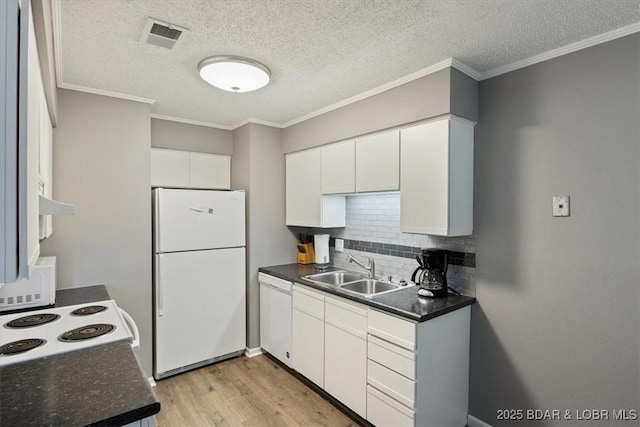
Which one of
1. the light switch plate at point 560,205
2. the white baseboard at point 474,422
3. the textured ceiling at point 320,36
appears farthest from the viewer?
the white baseboard at point 474,422

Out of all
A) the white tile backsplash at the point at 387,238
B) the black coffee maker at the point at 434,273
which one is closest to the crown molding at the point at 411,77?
the white tile backsplash at the point at 387,238

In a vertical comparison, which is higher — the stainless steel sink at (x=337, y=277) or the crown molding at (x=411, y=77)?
the crown molding at (x=411, y=77)

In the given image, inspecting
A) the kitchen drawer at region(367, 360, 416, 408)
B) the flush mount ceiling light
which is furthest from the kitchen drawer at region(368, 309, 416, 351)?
the flush mount ceiling light

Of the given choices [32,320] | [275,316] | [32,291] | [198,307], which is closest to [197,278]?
[198,307]

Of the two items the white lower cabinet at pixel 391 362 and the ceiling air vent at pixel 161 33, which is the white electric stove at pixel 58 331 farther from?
the ceiling air vent at pixel 161 33

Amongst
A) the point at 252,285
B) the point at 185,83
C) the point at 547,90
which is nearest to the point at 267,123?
the point at 185,83

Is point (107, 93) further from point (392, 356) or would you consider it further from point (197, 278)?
point (392, 356)

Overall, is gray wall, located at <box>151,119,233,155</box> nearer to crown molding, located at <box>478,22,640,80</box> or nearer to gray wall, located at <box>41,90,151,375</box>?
gray wall, located at <box>41,90,151,375</box>

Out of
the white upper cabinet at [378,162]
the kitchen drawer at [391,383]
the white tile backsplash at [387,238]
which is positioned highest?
the white upper cabinet at [378,162]

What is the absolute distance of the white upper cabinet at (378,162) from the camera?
7.84 feet

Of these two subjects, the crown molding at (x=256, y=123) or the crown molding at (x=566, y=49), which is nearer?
the crown molding at (x=566, y=49)

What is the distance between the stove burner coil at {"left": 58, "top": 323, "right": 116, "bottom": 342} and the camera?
5.11ft

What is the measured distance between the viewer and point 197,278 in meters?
3.04

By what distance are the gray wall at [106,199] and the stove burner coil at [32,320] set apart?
0.70m
